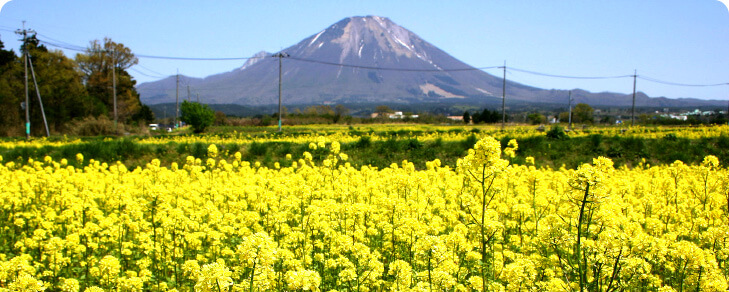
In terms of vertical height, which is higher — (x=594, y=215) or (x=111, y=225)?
(x=594, y=215)

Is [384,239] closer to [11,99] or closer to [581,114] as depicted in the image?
[11,99]

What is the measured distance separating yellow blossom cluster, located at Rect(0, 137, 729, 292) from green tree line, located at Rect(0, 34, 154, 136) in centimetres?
3509

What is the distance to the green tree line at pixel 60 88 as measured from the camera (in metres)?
39.7

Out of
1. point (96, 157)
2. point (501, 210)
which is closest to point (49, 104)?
point (96, 157)

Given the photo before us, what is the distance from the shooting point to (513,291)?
314cm

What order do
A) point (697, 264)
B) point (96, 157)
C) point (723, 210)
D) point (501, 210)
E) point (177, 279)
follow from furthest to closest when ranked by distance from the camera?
point (96, 157) < point (723, 210) < point (501, 210) < point (177, 279) < point (697, 264)

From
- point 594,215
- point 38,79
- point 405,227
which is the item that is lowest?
point 405,227

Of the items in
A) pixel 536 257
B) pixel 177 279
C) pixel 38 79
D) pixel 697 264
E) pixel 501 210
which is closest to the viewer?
pixel 697 264

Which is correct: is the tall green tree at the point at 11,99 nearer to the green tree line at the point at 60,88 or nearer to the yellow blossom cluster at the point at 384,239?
Answer: the green tree line at the point at 60,88

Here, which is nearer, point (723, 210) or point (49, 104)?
point (723, 210)

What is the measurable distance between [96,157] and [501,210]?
16853 mm

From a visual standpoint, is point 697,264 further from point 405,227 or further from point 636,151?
point 636,151

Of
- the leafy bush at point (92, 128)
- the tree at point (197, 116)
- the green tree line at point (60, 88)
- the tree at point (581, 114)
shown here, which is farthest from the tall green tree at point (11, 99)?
the tree at point (581, 114)

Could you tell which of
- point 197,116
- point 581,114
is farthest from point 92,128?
point 581,114
